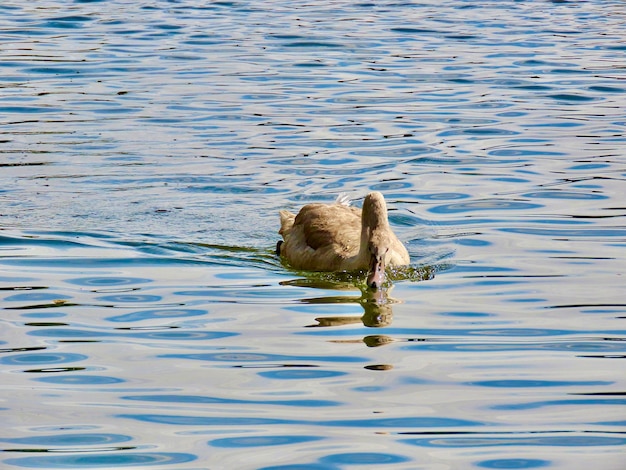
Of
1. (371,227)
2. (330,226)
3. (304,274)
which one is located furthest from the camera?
(330,226)

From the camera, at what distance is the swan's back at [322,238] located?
12.3 m

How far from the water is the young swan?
10.4 inches

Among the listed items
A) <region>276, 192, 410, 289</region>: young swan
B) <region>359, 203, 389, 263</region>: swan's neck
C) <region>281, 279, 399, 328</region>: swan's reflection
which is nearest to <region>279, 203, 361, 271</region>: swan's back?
<region>276, 192, 410, 289</region>: young swan

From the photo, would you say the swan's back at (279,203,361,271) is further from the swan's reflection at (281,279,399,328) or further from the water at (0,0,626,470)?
the swan's reflection at (281,279,399,328)

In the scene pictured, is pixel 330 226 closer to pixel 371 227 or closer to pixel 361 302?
pixel 371 227

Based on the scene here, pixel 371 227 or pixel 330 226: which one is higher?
pixel 371 227

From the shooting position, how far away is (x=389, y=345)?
920cm

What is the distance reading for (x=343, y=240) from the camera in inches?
493

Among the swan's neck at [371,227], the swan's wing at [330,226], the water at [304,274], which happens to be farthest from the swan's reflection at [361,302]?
the swan's wing at [330,226]

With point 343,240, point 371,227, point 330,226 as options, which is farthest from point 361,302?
point 330,226

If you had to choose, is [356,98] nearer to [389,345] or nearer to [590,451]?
[389,345]

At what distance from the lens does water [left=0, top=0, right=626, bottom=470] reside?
7387 mm

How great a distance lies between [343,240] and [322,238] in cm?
21

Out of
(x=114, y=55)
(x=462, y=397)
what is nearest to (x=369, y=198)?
(x=462, y=397)
